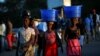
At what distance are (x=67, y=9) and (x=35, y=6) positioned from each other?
93.3ft

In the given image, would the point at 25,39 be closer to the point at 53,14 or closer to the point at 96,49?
the point at 53,14

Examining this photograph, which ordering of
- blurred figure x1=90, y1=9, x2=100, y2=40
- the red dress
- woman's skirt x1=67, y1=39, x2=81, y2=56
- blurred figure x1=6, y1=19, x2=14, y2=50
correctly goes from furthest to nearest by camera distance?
blurred figure x1=90, y1=9, x2=100, y2=40 → blurred figure x1=6, y1=19, x2=14, y2=50 → woman's skirt x1=67, y1=39, x2=81, y2=56 → the red dress

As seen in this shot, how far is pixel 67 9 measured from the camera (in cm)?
1329

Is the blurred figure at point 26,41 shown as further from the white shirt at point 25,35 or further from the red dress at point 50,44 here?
the red dress at point 50,44

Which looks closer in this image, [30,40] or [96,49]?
[30,40]

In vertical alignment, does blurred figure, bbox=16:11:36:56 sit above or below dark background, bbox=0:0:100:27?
above

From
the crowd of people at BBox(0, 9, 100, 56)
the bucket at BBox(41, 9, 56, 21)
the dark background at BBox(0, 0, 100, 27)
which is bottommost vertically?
the dark background at BBox(0, 0, 100, 27)

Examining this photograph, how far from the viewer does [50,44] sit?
36.0 ft

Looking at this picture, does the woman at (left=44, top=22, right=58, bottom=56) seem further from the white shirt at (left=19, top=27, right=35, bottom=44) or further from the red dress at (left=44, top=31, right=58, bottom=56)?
the white shirt at (left=19, top=27, right=35, bottom=44)

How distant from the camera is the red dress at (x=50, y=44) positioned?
10.9 meters

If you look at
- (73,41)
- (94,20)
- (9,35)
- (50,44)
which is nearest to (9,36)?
(9,35)

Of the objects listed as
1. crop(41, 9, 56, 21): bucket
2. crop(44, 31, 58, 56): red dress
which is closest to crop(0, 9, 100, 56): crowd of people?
crop(44, 31, 58, 56): red dress

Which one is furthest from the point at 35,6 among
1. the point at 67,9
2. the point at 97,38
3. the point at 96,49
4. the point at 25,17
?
the point at 25,17

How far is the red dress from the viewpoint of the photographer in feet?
35.9
